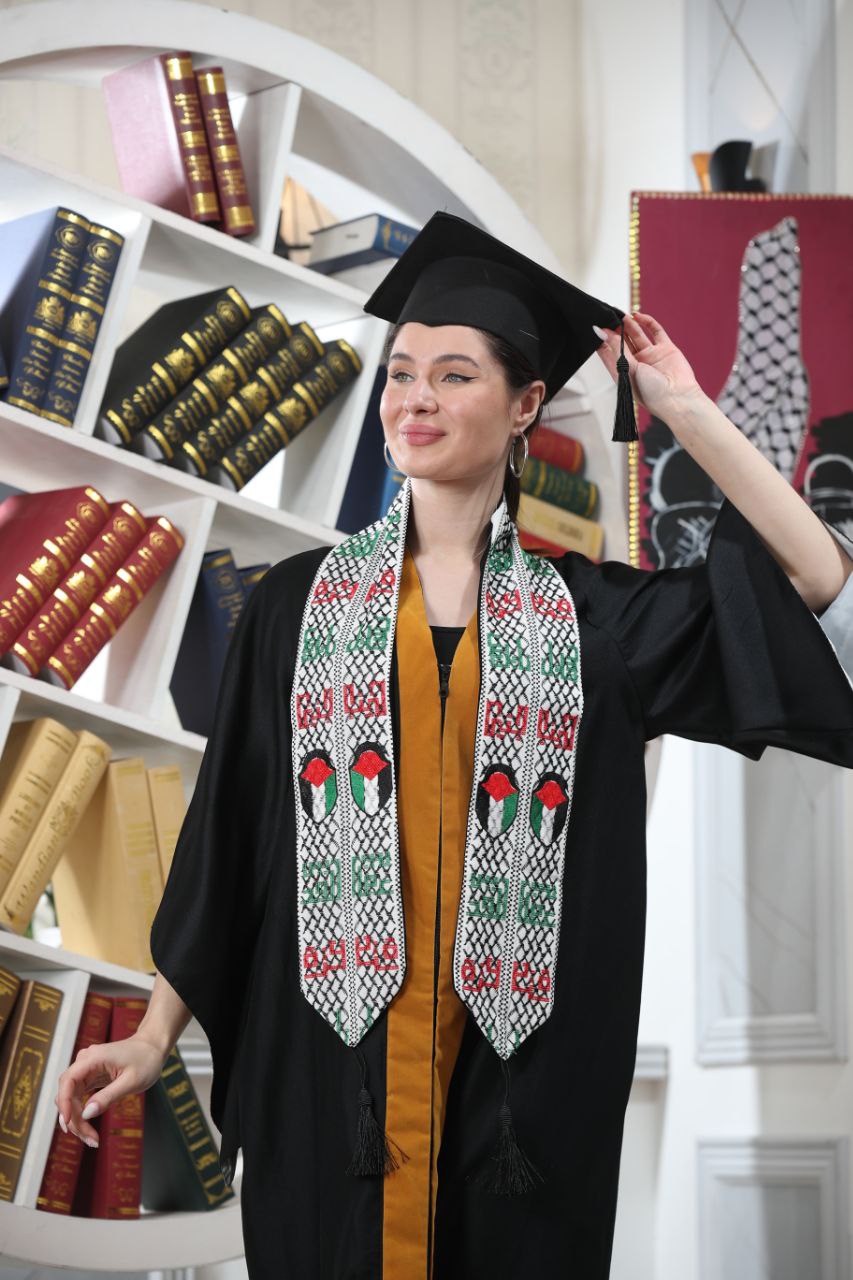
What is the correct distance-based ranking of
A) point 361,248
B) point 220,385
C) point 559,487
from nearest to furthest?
point 220,385 < point 361,248 < point 559,487

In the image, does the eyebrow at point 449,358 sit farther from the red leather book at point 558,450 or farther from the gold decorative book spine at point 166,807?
the red leather book at point 558,450

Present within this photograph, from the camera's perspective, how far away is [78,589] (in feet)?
6.94

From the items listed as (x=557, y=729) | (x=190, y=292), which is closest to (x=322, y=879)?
(x=557, y=729)

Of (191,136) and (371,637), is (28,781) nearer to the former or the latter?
(371,637)

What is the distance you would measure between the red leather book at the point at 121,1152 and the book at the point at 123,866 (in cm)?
7

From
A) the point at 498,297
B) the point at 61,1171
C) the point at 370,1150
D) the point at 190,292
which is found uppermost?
the point at 190,292

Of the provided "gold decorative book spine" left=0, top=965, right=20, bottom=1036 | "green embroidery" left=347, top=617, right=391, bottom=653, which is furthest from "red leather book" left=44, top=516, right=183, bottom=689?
"green embroidery" left=347, top=617, right=391, bottom=653

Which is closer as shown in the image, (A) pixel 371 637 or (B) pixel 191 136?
(A) pixel 371 637

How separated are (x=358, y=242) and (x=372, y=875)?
4.58ft

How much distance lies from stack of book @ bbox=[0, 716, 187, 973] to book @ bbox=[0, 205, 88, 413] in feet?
1.57

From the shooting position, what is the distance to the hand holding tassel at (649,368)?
1444mm

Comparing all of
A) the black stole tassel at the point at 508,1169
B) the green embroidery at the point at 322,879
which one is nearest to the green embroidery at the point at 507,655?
the green embroidery at the point at 322,879

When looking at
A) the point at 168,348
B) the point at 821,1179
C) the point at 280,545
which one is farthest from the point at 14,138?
the point at 821,1179

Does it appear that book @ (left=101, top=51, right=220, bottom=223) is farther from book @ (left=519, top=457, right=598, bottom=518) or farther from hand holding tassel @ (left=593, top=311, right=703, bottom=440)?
hand holding tassel @ (left=593, top=311, right=703, bottom=440)
